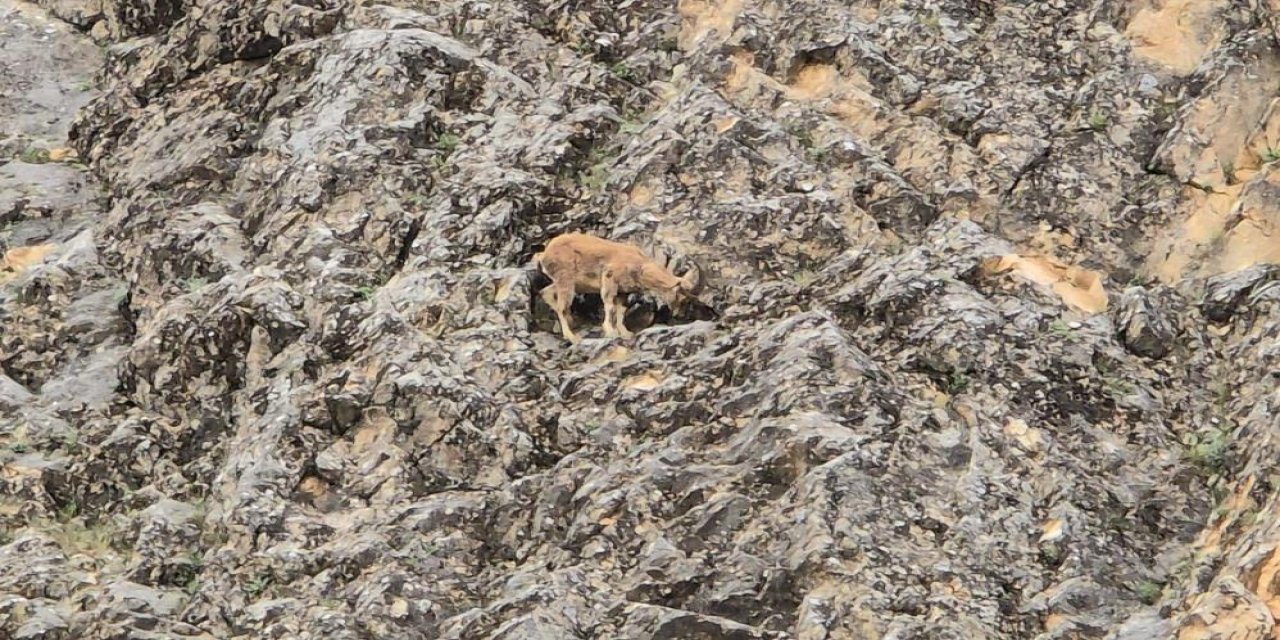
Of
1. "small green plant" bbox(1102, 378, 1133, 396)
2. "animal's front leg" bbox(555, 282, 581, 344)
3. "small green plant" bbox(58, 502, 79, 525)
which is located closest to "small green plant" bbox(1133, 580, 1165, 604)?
"small green plant" bbox(1102, 378, 1133, 396)

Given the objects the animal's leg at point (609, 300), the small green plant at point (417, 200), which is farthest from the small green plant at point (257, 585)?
the small green plant at point (417, 200)

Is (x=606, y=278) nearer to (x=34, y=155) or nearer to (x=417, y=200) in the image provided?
(x=417, y=200)

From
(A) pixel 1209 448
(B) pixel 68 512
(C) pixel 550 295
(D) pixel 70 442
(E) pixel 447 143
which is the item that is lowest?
(B) pixel 68 512

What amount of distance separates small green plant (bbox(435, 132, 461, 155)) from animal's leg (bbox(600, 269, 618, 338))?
279 centimetres

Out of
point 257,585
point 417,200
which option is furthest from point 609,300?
point 257,585

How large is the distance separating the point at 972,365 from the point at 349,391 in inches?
216

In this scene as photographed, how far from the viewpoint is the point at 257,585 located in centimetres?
1497

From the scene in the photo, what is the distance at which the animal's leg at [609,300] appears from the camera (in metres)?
16.4

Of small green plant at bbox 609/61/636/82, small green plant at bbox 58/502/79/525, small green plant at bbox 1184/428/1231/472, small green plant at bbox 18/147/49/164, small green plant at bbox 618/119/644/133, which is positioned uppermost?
small green plant at bbox 609/61/636/82

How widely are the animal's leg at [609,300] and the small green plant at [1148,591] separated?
5.19m

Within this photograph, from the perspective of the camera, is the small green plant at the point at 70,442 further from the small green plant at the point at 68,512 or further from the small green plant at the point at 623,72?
the small green plant at the point at 623,72

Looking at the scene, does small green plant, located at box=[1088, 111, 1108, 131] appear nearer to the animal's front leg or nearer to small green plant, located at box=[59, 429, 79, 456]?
the animal's front leg

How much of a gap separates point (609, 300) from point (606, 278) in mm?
216

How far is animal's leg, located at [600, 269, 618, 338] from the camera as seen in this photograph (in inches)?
647
